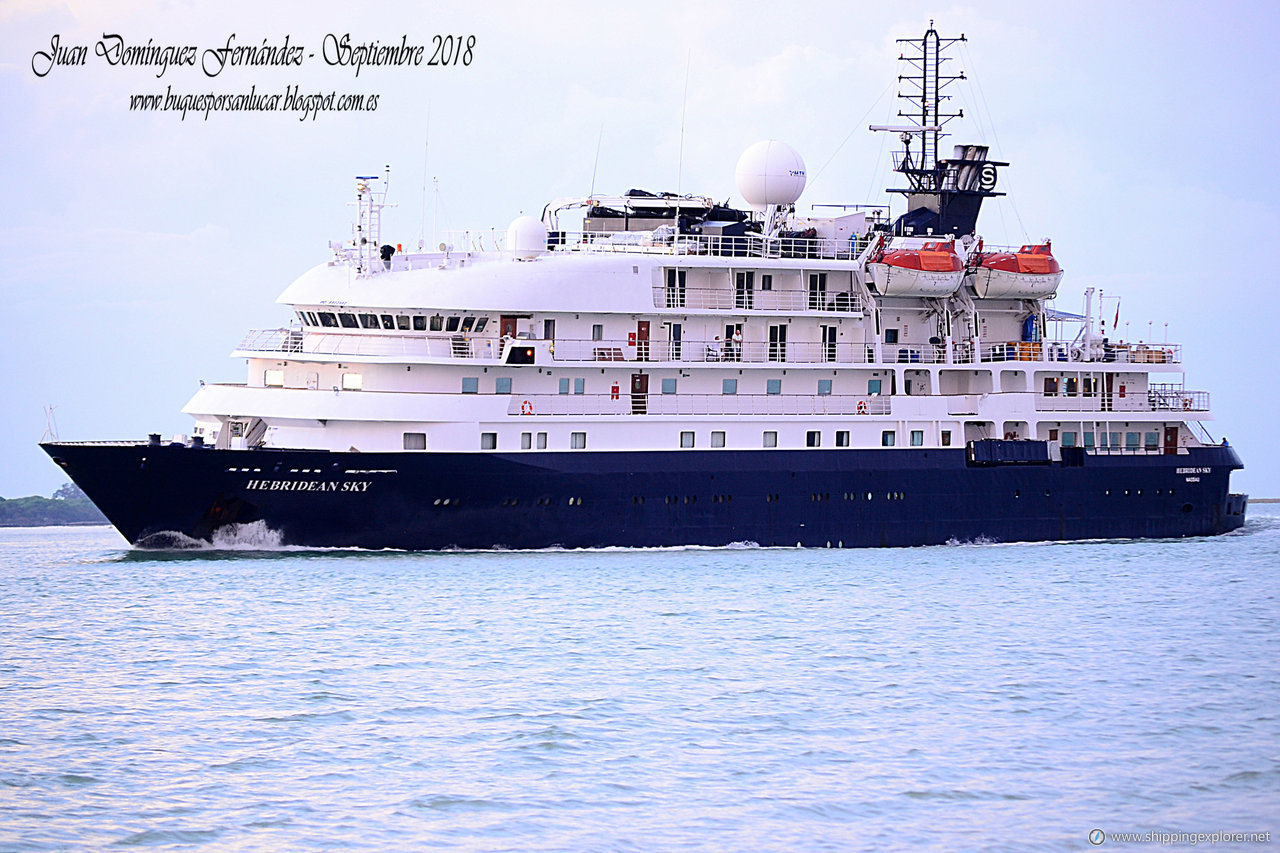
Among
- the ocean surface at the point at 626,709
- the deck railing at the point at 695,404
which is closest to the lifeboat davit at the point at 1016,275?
the deck railing at the point at 695,404

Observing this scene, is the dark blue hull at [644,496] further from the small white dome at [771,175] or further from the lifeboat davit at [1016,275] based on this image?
the small white dome at [771,175]

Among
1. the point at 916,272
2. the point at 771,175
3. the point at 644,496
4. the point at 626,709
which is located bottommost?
the point at 626,709

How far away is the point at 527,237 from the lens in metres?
34.7

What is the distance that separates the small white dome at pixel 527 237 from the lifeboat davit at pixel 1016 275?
11.0 metres

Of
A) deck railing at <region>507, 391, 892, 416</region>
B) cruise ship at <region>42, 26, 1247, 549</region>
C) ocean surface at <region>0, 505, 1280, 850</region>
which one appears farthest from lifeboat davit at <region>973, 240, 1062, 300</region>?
ocean surface at <region>0, 505, 1280, 850</region>

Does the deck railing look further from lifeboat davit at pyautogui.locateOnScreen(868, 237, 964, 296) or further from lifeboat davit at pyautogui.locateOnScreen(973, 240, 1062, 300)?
lifeboat davit at pyautogui.locateOnScreen(973, 240, 1062, 300)

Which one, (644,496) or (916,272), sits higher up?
(916,272)

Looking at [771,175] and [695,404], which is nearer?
[695,404]

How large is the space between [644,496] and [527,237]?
6568mm

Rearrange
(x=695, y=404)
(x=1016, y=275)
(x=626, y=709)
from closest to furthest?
(x=626, y=709) < (x=695, y=404) < (x=1016, y=275)

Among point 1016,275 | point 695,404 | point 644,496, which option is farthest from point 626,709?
point 1016,275

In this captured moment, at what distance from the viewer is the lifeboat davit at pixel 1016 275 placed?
124ft

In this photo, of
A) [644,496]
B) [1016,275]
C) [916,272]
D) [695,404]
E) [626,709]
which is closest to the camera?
[626,709]

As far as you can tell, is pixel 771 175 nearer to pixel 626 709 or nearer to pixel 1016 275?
pixel 1016 275
